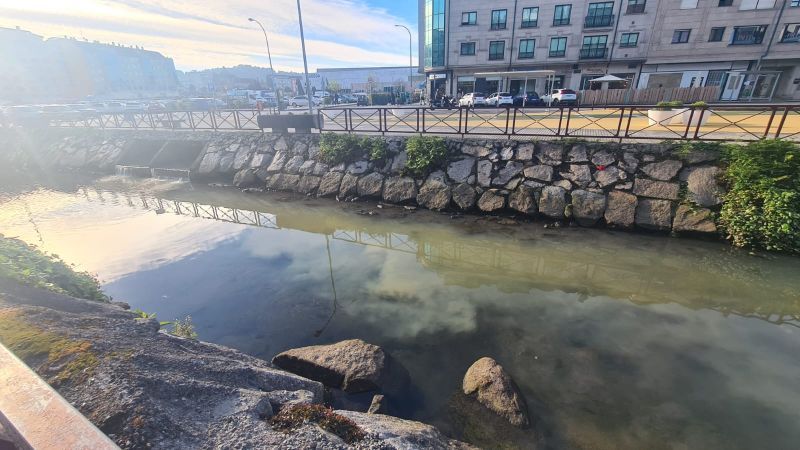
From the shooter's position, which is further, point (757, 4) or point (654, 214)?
point (757, 4)

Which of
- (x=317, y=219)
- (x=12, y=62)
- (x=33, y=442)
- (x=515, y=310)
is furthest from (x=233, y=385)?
(x=12, y=62)

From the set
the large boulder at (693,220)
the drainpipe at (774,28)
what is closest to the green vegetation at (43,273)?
the large boulder at (693,220)

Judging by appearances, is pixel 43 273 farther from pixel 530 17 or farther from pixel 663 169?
pixel 530 17

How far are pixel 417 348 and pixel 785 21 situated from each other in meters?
42.8

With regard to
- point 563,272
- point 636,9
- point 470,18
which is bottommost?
point 563,272

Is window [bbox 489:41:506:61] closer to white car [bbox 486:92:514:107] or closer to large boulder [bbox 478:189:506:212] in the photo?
white car [bbox 486:92:514:107]

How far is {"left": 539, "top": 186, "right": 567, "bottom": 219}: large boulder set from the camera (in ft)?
34.3

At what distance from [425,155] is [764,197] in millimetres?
8647

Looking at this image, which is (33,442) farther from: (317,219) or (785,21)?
(785,21)

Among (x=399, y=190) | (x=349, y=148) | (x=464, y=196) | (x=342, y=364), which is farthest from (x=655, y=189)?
(x=349, y=148)

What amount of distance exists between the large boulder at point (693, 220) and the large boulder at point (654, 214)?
18cm

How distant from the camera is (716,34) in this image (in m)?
30.8

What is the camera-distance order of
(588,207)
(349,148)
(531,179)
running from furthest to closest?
(349,148) → (531,179) → (588,207)

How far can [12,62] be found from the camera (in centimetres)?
7869
